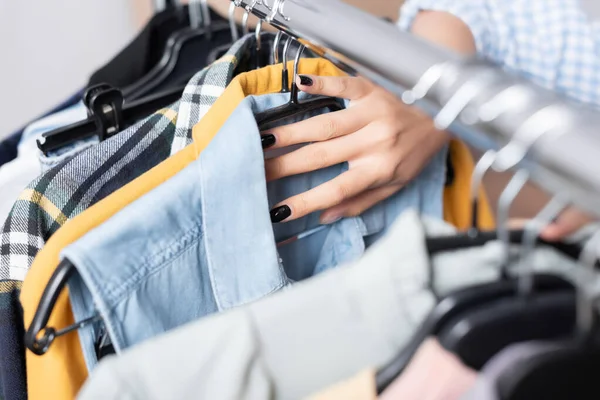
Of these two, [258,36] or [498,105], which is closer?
[498,105]

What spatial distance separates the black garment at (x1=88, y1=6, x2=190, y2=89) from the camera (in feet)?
2.36

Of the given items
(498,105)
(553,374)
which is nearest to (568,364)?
(553,374)

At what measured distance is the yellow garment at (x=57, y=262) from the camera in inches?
15.2

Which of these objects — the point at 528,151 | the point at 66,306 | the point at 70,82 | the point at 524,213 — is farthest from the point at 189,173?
the point at 70,82

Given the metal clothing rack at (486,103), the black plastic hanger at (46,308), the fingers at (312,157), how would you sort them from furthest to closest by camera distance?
the fingers at (312,157)
the black plastic hanger at (46,308)
the metal clothing rack at (486,103)

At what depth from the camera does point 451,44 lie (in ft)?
1.93

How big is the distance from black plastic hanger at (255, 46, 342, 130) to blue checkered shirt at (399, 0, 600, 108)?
0.20 meters

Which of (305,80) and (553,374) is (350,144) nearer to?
(305,80)

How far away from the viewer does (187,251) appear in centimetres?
42

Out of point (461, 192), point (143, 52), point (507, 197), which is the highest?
point (143, 52)

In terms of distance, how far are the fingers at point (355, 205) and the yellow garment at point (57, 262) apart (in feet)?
0.44

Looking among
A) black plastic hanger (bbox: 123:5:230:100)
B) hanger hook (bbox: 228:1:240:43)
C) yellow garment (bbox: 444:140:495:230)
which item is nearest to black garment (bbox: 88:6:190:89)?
black plastic hanger (bbox: 123:5:230:100)

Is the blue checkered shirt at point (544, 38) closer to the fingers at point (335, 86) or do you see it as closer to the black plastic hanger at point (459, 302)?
the fingers at point (335, 86)

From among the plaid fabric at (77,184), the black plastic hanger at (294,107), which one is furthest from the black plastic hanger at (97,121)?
the black plastic hanger at (294,107)
